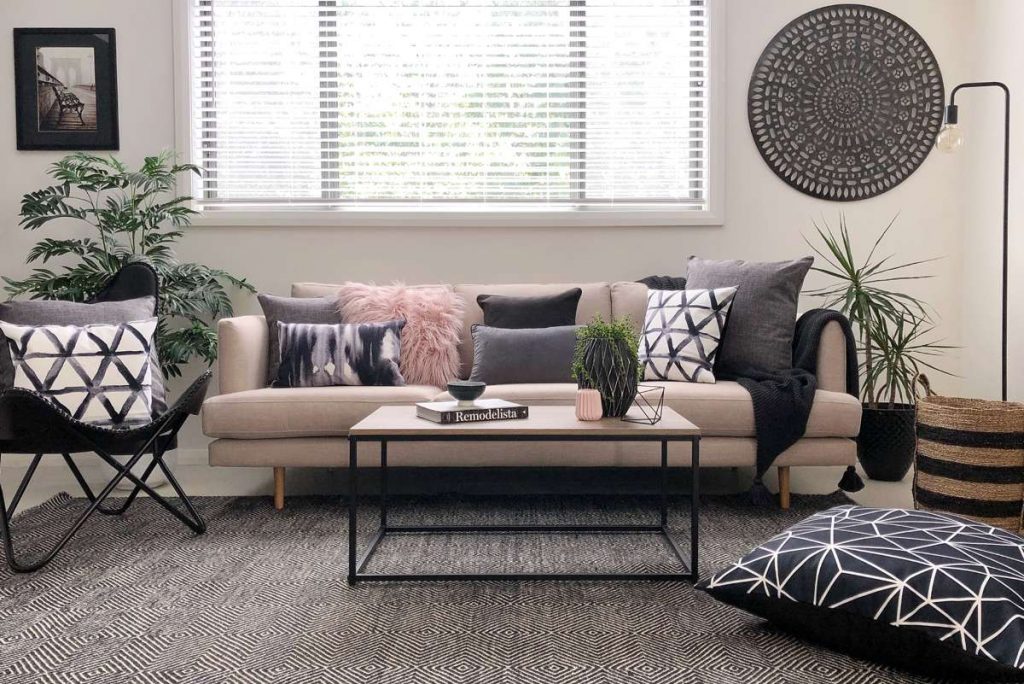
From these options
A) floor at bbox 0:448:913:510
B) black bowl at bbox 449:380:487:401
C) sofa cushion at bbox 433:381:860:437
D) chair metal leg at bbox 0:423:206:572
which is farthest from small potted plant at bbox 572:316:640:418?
chair metal leg at bbox 0:423:206:572

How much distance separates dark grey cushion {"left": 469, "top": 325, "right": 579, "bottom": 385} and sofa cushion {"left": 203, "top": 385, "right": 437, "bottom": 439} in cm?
42

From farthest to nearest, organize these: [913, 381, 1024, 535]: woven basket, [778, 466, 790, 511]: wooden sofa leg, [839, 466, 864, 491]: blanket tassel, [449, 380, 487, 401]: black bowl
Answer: [839, 466, 864, 491]: blanket tassel → [778, 466, 790, 511]: wooden sofa leg → [913, 381, 1024, 535]: woven basket → [449, 380, 487, 401]: black bowl

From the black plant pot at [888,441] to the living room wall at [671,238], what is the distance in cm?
78

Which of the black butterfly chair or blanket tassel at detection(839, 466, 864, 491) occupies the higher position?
the black butterfly chair

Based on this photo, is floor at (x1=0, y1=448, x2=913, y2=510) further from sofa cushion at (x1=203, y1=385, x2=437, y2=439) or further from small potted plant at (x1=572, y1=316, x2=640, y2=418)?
small potted plant at (x1=572, y1=316, x2=640, y2=418)

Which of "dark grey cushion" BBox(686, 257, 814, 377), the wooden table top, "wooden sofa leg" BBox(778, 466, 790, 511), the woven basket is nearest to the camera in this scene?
the wooden table top

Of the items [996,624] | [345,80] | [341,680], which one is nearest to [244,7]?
[345,80]

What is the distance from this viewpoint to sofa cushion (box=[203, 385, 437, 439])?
9.39 feet

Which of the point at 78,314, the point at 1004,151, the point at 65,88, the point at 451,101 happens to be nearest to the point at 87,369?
the point at 78,314

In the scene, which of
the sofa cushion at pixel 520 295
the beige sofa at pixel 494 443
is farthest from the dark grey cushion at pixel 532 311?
→ the beige sofa at pixel 494 443

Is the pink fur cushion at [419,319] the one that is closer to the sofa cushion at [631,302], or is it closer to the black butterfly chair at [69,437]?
the sofa cushion at [631,302]

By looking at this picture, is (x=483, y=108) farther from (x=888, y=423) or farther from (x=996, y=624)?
(x=996, y=624)

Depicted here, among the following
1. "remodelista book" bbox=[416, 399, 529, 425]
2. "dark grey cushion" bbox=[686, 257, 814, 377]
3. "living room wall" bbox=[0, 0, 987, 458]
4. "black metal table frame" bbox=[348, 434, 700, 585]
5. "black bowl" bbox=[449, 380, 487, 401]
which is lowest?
"black metal table frame" bbox=[348, 434, 700, 585]

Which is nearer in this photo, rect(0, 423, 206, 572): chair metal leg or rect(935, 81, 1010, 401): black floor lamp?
rect(0, 423, 206, 572): chair metal leg
